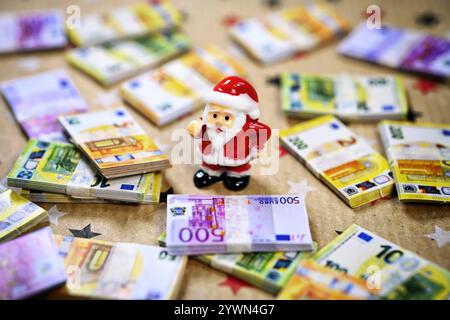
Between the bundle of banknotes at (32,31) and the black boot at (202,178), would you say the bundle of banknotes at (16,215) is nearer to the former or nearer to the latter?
the black boot at (202,178)

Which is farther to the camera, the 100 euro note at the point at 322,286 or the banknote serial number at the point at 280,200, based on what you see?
the banknote serial number at the point at 280,200

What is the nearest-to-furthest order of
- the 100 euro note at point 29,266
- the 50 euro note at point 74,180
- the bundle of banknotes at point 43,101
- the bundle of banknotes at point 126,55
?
the 100 euro note at point 29,266 < the 50 euro note at point 74,180 < the bundle of banknotes at point 43,101 < the bundle of banknotes at point 126,55

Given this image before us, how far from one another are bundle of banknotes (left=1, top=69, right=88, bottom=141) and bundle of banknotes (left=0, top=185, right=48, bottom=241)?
219 millimetres

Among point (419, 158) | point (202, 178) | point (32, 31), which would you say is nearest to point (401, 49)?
point (419, 158)

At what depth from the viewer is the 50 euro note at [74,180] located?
3.65 ft

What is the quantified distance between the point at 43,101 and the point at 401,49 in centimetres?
107

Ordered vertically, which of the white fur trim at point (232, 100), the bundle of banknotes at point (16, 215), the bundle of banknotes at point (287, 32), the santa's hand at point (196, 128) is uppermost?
the white fur trim at point (232, 100)

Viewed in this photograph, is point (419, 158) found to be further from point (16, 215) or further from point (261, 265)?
point (16, 215)

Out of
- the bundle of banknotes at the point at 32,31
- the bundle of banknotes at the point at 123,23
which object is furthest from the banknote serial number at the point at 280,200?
the bundle of banknotes at the point at 32,31

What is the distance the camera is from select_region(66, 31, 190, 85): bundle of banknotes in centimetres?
150

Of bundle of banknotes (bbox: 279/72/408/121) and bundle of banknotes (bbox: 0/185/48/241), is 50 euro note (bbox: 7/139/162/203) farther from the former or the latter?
bundle of banknotes (bbox: 279/72/408/121)

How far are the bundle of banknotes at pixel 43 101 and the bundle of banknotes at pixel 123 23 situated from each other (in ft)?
0.57
